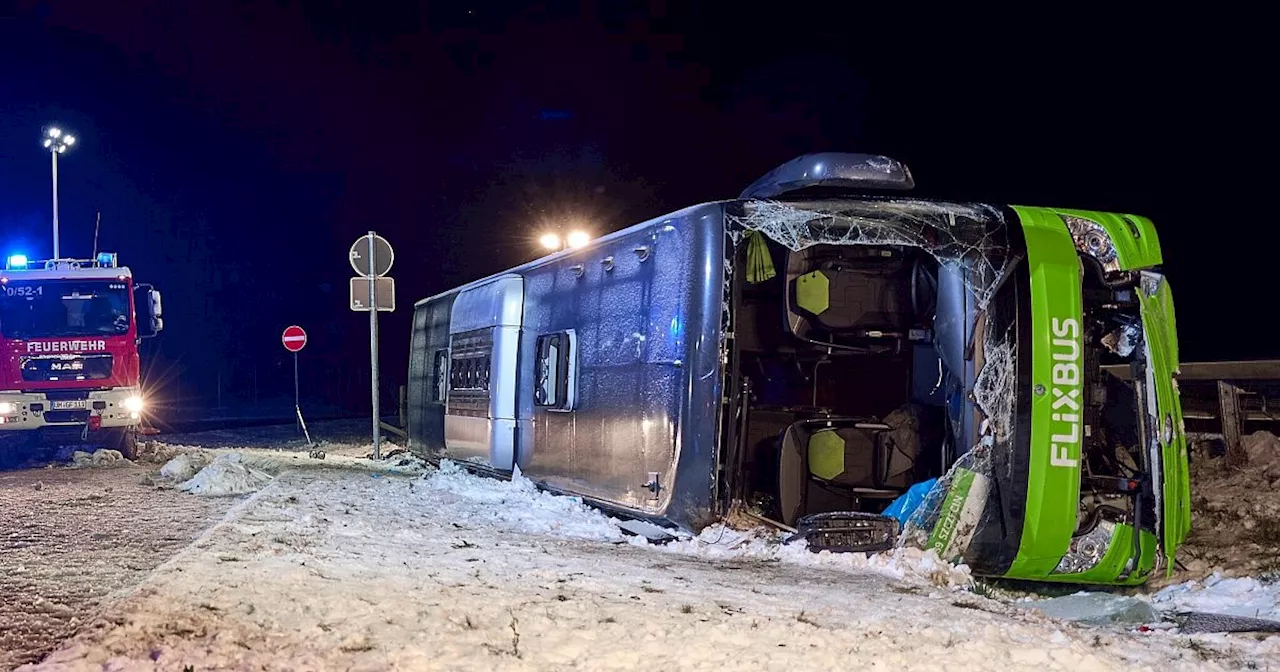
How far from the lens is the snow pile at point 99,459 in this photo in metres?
15.0

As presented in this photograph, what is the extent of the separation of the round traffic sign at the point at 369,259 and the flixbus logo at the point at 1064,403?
9123 millimetres

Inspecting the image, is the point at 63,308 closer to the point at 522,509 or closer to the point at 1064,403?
the point at 522,509

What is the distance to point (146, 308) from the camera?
15.9 m

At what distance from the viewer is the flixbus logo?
252 inches

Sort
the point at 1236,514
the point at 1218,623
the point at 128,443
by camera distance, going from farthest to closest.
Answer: the point at 128,443
the point at 1236,514
the point at 1218,623

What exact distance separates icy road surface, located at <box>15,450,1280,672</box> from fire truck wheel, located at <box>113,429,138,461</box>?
382 inches

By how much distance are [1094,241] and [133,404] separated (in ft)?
44.9

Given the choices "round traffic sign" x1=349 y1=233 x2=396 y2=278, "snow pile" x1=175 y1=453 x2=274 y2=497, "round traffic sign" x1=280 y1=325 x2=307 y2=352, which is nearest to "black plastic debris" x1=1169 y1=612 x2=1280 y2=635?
"snow pile" x1=175 y1=453 x2=274 y2=497

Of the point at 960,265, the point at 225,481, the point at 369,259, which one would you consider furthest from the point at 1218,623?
the point at 369,259

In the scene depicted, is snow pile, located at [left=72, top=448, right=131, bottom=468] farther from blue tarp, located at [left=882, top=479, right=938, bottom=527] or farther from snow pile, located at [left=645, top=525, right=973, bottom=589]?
blue tarp, located at [left=882, top=479, right=938, bottom=527]

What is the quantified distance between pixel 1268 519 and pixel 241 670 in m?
6.94

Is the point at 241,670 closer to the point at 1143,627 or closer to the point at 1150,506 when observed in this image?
the point at 1143,627

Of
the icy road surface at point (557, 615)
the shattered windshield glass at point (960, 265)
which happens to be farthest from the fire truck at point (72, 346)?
the shattered windshield glass at point (960, 265)

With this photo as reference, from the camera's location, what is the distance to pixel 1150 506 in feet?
21.4
